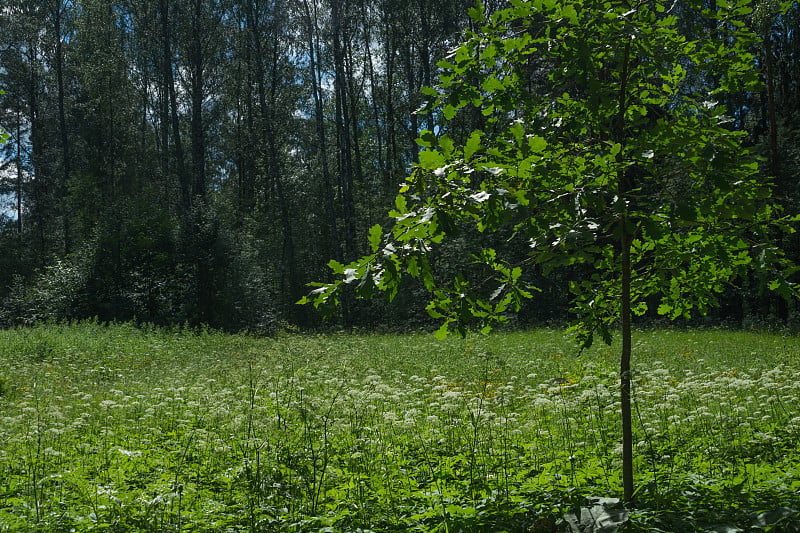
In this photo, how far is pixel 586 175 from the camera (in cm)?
336

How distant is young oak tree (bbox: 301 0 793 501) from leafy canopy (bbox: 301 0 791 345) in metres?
0.01

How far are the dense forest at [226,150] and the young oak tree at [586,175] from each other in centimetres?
1348

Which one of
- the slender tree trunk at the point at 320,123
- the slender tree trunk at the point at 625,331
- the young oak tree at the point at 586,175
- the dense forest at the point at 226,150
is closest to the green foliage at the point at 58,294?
the dense forest at the point at 226,150

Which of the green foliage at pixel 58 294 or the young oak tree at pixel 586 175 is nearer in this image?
the young oak tree at pixel 586 175

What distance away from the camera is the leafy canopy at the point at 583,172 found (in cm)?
284

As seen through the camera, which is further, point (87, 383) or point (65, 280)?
point (65, 280)

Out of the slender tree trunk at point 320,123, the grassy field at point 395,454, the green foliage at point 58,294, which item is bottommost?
the grassy field at point 395,454

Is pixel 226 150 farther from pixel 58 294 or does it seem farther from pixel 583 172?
pixel 583 172

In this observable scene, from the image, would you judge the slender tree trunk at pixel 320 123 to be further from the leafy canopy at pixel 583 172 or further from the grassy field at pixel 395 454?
the leafy canopy at pixel 583 172

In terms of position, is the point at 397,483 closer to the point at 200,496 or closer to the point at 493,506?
the point at 493,506

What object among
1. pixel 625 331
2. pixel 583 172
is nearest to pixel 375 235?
pixel 583 172

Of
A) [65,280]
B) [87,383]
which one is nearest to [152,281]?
[65,280]

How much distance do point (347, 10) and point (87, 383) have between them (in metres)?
23.1

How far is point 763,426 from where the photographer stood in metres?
5.35
